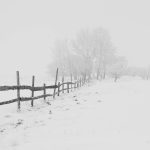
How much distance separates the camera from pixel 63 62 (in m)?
53.5

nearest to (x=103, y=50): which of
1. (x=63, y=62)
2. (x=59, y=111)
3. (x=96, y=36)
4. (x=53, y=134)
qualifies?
(x=96, y=36)

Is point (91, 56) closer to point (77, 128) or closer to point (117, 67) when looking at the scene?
point (117, 67)

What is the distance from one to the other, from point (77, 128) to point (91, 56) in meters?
40.1

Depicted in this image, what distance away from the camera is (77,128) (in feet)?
27.8

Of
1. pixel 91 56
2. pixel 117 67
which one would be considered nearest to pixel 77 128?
pixel 91 56

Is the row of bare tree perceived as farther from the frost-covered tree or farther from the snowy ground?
the snowy ground

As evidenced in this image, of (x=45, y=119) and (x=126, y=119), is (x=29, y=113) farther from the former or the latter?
(x=126, y=119)

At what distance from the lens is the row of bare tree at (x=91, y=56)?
47.8 meters

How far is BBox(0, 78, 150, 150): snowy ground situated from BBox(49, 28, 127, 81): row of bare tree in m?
34.6

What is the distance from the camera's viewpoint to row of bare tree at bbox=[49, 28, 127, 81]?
157 ft

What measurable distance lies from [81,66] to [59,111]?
3724 cm

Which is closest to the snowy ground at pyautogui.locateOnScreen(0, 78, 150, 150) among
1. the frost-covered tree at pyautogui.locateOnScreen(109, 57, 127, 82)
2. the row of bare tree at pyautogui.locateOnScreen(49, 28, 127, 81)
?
the row of bare tree at pyautogui.locateOnScreen(49, 28, 127, 81)

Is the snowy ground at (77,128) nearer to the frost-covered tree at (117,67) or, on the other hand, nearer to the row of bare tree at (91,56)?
the row of bare tree at (91,56)

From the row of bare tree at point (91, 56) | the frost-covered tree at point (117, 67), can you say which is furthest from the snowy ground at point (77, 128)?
the frost-covered tree at point (117, 67)
